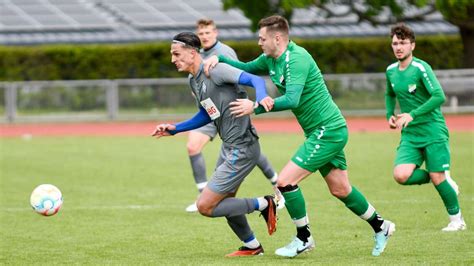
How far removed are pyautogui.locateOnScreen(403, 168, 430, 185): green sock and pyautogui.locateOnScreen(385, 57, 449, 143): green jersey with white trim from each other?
32cm

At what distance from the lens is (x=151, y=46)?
109 ft

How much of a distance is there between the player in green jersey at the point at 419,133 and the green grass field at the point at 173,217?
443 mm

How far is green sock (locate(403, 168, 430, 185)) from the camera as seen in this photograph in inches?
393

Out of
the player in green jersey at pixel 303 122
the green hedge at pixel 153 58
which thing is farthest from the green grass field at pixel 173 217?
the green hedge at pixel 153 58

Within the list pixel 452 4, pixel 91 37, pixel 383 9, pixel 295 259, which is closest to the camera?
pixel 295 259

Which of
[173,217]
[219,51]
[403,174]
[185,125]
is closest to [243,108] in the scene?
[185,125]

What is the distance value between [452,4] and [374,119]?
152 inches

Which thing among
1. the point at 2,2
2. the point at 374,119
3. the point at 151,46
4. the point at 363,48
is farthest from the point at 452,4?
the point at 2,2

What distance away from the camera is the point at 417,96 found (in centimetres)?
995

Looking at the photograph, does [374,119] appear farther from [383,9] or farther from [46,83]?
[46,83]

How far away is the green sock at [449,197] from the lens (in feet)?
32.6

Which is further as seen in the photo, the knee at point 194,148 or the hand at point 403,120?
the knee at point 194,148

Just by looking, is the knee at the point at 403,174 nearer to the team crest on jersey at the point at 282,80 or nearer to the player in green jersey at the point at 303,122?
the player in green jersey at the point at 303,122

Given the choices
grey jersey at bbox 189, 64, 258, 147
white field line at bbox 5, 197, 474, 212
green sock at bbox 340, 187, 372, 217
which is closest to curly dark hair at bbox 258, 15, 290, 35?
grey jersey at bbox 189, 64, 258, 147
